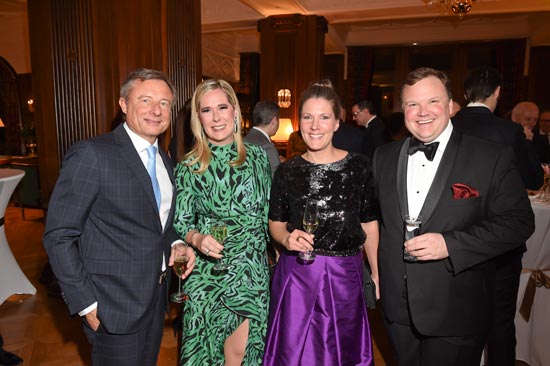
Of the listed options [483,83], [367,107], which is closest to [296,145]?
[367,107]

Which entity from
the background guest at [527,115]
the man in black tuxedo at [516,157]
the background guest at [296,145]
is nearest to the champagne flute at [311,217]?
the man in black tuxedo at [516,157]

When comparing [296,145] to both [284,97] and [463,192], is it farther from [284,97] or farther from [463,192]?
[463,192]

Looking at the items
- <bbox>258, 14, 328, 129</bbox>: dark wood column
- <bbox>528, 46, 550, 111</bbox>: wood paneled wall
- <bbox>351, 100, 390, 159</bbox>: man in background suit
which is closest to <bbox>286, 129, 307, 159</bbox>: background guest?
<bbox>351, 100, 390, 159</bbox>: man in background suit

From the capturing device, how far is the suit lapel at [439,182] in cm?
170

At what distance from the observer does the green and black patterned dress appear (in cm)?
207

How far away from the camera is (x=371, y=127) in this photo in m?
6.19

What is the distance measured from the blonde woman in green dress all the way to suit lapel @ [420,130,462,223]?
856mm

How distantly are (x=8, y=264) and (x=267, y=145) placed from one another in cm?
280

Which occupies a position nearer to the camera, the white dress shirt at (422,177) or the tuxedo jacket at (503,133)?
the white dress shirt at (422,177)

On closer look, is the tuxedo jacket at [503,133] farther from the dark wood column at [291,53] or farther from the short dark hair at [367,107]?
the dark wood column at [291,53]

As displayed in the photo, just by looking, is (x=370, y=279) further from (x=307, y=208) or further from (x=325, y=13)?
(x=325, y=13)

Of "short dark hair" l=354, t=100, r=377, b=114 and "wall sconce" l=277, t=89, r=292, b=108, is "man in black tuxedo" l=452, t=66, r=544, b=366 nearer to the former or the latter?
"short dark hair" l=354, t=100, r=377, b=114

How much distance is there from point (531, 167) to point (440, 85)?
62.7 inches

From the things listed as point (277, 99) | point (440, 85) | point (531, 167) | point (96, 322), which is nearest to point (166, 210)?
point (96, 322)
